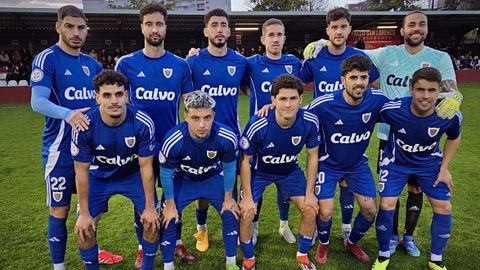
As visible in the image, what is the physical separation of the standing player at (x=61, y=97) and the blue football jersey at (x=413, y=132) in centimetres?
265

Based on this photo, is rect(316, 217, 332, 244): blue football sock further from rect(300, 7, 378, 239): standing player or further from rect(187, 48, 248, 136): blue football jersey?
rect(187, 48, 248, 136): blue football jersey

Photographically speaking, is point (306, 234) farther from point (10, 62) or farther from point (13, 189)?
point (10, 62)

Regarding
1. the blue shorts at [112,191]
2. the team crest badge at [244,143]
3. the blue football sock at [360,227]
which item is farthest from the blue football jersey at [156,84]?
the blue football sock at [360,227]

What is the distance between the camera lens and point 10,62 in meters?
18.5

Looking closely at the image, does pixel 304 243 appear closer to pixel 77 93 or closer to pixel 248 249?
pixel 248 249

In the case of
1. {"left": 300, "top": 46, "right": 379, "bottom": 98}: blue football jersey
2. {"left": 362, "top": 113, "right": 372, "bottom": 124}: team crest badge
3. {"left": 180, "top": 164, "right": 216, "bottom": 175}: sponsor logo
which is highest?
{"left": 300, "top": 46, "right": 379, "bottom": 98}: blue football jersey

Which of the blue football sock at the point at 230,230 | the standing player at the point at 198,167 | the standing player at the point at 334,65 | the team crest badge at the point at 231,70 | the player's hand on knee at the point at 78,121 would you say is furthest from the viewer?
the team crest badge at the point at 231,70

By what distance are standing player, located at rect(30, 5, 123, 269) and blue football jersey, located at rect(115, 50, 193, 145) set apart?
37cm

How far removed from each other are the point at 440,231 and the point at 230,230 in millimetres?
1823

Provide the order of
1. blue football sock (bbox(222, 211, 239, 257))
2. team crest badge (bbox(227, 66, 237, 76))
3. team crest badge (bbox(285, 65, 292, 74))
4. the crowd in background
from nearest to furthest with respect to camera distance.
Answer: blue football sock (bbox(222, 211, 239, 257)) → team crest badge (bbox(227, 66, 237, 76)) → team crest badge (bbox(285, 65, 292, 74)) → the crowd in background

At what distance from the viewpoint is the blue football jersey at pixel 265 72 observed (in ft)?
12.5

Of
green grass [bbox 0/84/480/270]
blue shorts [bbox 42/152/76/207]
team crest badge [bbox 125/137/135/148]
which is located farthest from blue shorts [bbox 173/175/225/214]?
blue shorts [bbox 42/152/76/207]

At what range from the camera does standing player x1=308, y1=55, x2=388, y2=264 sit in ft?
10.8

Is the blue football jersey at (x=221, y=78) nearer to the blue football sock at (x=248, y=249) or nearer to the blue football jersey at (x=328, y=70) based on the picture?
the blue football jersey at (x=328, y=70)
